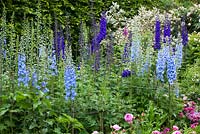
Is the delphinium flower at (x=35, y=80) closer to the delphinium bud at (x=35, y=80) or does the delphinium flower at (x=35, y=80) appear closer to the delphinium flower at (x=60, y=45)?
the delphinium bud at (x=35, y=80)

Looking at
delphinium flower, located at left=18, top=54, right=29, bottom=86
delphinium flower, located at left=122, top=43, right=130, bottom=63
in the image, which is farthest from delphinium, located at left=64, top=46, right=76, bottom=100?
delphinium flower, located at left=122, top=43, right=130, bottom=63

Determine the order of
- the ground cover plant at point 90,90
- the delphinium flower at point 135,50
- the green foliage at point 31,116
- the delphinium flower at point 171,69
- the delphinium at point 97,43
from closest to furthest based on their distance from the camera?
the green foliage at point 31,116, the ground cover plant at point 90,90, the delphinium flower at point 171,69, the delphinium at point 97,43, the delphinium flower at point 135,50

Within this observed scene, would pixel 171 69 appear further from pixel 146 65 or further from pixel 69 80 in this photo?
pixel 69 80

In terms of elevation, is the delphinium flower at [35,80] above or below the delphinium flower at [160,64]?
below

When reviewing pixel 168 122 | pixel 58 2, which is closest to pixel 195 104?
pixel 168 122

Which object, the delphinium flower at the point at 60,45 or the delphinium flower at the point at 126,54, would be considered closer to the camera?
the delphinium flower at the point at 60,45

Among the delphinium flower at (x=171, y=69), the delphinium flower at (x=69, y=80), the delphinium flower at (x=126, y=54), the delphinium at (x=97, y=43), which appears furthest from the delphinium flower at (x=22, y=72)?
the delphinium flower at (x=126, y=54)

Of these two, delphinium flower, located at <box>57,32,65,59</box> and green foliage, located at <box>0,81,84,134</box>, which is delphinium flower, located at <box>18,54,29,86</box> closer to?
green foliage, located at <box>0,81,84,134</box>

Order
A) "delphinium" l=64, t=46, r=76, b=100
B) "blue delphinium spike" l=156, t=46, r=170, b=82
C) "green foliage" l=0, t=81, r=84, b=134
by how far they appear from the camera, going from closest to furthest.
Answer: "green foliage" l=0, t=81, r=84, b=134, "delphinium" l=64, t=46, r=76, b=100, "blue delphinium spike" l=156, t=46, r=170, b=82

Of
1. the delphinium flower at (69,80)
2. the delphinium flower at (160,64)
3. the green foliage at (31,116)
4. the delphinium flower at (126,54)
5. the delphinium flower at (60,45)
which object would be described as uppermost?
the delphinium flower at (60,45)

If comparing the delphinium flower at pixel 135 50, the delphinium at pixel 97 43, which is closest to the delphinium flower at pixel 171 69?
the delphinium flower at pixel 135 50

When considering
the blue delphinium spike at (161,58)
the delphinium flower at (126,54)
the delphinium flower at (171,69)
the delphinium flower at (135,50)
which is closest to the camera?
the delphinium flower at (171,69)

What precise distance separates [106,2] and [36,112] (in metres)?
4.76

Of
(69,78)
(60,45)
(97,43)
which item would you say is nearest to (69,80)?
(69,78)
